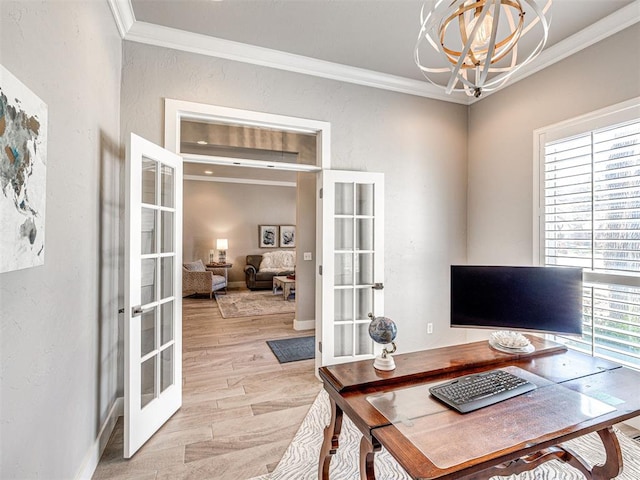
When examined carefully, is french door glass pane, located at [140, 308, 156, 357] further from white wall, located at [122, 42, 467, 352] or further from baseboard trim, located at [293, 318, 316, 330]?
baseboard trim, located at [293, 318, 316, 330]

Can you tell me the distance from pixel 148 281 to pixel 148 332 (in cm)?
35

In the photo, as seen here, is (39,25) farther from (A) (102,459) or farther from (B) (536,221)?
(B) (536,221)

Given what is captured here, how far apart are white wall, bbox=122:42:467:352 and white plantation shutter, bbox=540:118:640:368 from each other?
3.40ft

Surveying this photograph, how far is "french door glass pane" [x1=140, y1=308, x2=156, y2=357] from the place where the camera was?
2117mm

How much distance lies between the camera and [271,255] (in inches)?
332

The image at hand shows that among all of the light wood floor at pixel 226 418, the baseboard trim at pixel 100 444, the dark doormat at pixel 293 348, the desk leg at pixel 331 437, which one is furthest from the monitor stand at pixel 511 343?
the baseboard trim at pixel 100 444

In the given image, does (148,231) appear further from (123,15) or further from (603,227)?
(603,227)

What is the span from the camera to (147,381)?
7.17 feet

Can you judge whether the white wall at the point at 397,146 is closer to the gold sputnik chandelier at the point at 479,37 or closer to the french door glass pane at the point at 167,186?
the french door glass pane at the point at 167,186

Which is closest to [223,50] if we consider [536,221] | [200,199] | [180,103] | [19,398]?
[180,103]

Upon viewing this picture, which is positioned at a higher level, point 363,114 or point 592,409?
point 363,114

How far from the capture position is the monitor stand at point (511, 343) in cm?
188

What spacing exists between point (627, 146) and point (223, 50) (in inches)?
124

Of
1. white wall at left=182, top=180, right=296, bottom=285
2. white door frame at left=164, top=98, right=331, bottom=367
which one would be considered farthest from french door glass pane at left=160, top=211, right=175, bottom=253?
white wall at left=182, top=180, right=296, bottom=285
